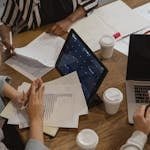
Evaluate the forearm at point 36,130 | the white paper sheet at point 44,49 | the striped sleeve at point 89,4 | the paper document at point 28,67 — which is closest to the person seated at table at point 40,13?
the striped sleeve at point 89,4

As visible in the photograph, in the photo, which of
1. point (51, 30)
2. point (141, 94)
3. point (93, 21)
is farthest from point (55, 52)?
point (141, 94)

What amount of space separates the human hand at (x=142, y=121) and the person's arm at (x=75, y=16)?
2.27ft

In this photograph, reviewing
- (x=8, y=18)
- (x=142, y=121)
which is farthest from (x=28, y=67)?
(x=142, y=121)

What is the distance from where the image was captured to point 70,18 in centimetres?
194

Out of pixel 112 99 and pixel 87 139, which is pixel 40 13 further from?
pixel 87 139

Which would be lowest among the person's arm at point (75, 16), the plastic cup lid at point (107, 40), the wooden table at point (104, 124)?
the wooden table at point (104, 124)

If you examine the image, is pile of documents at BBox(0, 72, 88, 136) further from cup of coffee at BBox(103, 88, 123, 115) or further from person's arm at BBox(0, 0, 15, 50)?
person's arm at BBox(0, 0, 15, 50)

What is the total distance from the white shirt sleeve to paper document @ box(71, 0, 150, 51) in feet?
1.86

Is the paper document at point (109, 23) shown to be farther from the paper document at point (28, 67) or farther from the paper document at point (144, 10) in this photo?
the paper document at point (28, 67)

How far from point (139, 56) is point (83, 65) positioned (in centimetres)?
23

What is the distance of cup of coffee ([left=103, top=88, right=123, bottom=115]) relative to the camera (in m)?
1.42

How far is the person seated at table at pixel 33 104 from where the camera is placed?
136 cm

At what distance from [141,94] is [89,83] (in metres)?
0.22

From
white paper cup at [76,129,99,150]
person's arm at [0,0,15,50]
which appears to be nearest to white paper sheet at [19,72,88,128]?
white paper cup at [76,129,99,150]
